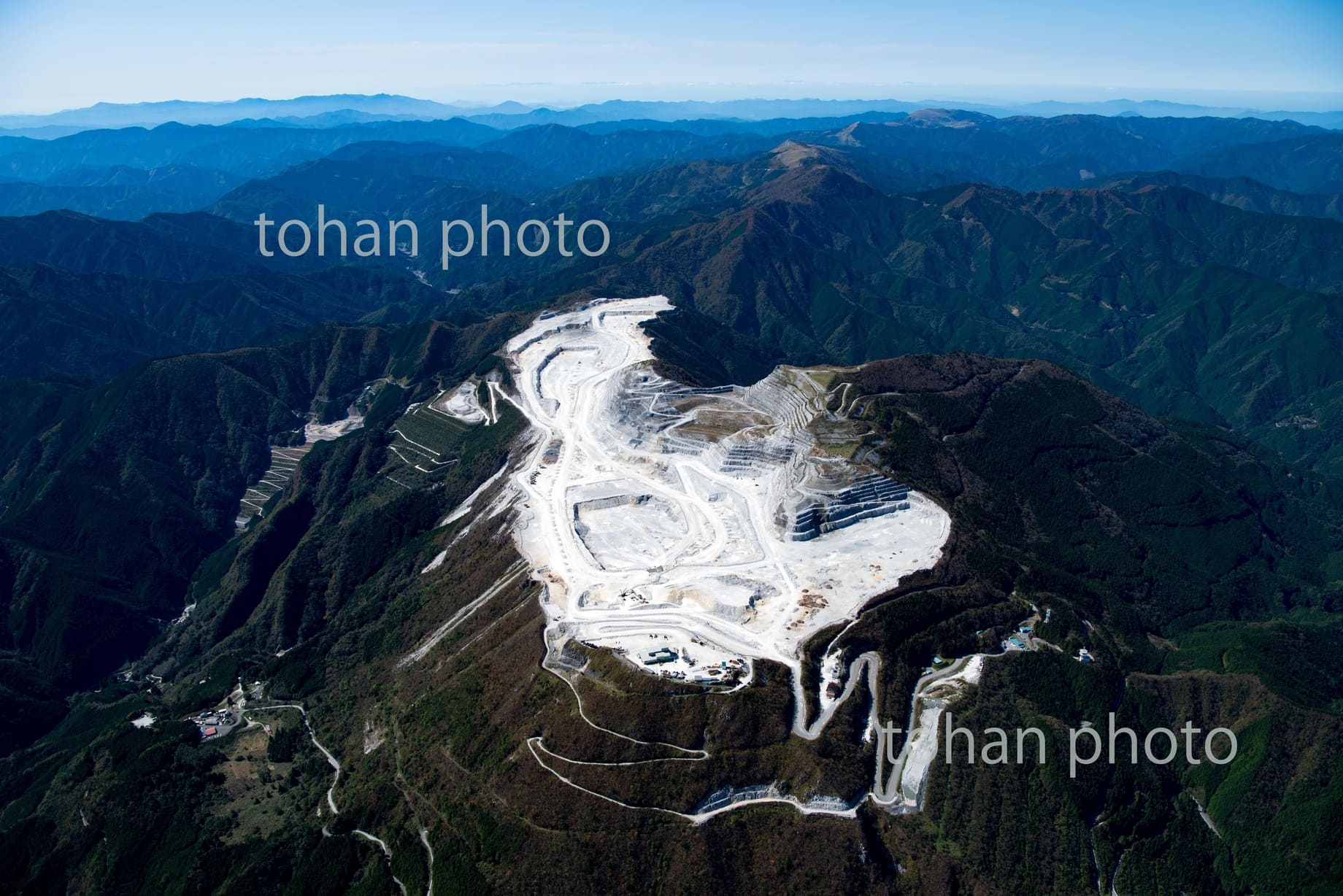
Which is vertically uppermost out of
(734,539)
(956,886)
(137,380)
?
(734,539)

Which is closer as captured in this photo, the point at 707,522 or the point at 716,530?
the point at 716,530

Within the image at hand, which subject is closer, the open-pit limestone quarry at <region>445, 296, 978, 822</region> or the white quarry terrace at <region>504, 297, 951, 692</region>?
the open-pit limestone quarry at <region>445, 296, 978, 822</region>

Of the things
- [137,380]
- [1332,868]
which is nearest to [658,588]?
[1332,868]

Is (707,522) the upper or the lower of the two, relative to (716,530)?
lower

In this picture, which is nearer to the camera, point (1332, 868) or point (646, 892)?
point (646, 892)

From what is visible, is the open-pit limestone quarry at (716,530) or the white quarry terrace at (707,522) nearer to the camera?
the open-pit limestone quarry at (716,530)

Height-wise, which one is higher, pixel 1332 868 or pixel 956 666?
pixel 956 666

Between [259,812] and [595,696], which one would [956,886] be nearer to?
[595,696]

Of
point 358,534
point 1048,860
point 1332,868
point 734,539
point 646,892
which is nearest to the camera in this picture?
point 646,892
